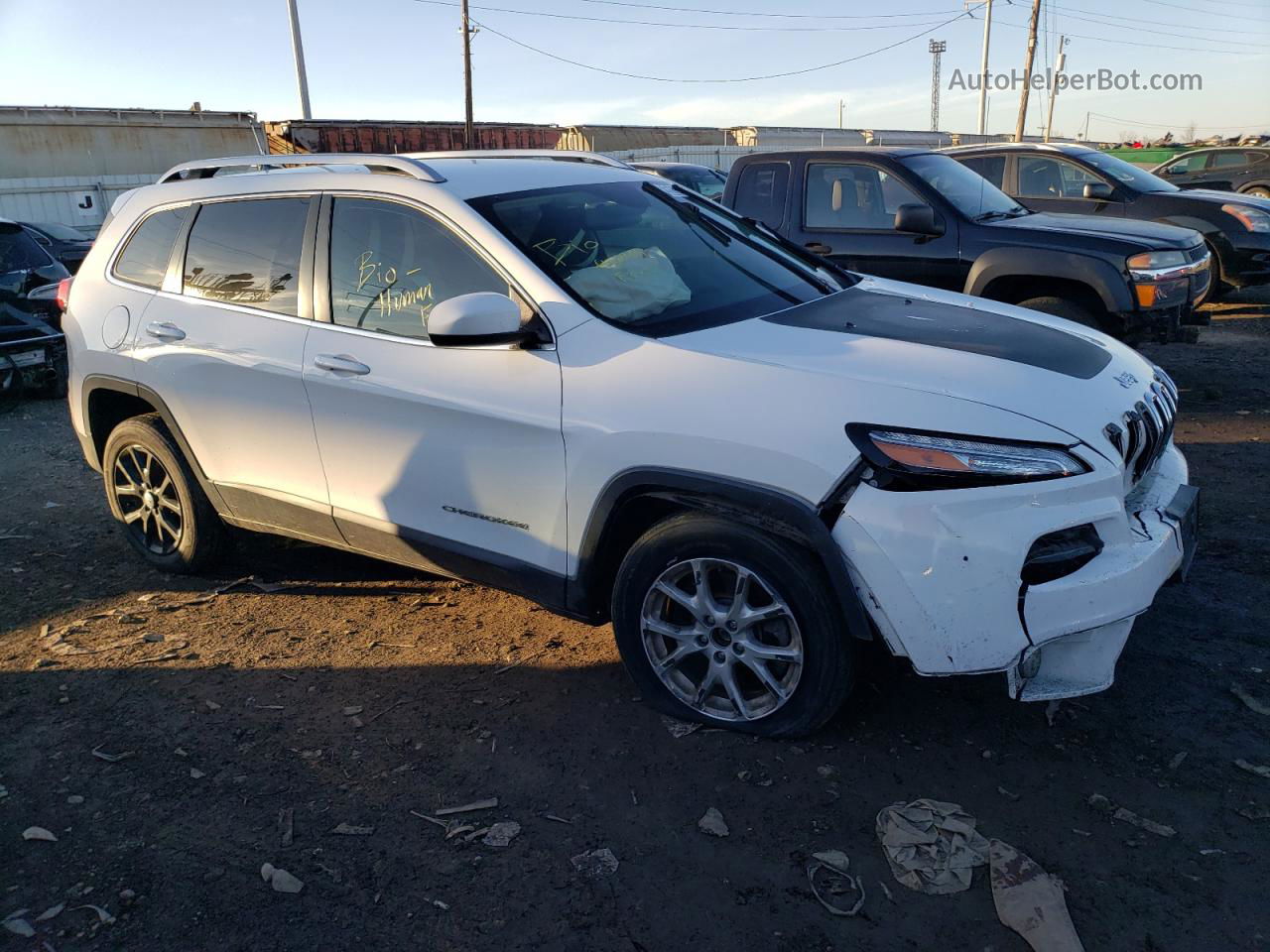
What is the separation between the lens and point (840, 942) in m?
2.42

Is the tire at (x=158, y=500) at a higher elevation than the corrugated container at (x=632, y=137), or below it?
below

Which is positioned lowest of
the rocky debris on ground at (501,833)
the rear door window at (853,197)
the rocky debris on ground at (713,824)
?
the rocky debris on ground at (501,833)

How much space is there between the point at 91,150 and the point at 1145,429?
112 feet

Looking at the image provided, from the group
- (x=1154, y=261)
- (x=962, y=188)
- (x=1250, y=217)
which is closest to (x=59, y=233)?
(x=962, y=188)

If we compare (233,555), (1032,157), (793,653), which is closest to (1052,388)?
(793,653)

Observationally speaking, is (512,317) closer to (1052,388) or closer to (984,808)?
(1052,388)

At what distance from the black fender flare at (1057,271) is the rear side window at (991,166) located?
3178 mm

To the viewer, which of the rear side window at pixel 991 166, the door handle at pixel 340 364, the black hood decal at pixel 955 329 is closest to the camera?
the black hood decal at pixel 955 329

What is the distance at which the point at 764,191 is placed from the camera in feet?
25.9

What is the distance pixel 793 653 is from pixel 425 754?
1.29 meters

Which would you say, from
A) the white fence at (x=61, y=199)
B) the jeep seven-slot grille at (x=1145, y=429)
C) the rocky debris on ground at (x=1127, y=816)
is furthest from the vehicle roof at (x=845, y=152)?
the white fence at (x=61, y=199)

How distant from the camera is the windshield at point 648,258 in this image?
11.3 feet

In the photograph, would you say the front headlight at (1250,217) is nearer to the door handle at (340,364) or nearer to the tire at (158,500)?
the door handle at (340,364)

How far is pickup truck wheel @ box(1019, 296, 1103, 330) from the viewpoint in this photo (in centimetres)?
679
